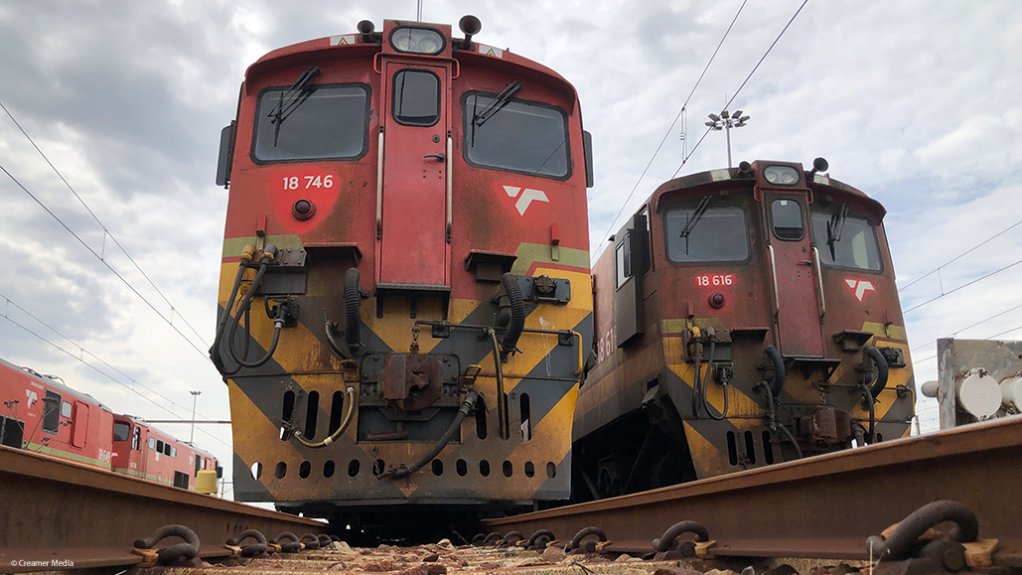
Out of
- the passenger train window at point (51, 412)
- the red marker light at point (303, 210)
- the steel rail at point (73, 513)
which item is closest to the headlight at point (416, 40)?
the red marker light at point (303, 210)

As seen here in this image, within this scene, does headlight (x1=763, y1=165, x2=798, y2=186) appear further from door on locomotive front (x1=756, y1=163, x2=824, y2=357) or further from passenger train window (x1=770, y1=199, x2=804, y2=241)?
passenger train window (x1=770, y1=199, x2=804, y2=241)

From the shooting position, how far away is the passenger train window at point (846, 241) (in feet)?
24.8

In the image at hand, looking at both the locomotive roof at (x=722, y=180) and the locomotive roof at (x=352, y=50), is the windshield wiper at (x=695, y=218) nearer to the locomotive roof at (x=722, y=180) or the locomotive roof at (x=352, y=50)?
the locomotive roof at (x=722, y=180)

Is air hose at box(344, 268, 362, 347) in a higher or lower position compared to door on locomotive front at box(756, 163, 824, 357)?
lower

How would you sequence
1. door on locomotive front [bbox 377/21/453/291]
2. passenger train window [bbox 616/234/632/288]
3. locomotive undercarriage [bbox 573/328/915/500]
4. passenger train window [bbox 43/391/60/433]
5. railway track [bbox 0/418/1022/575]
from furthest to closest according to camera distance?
passenger train window [bbox 43/391/60/433]
passenger train window [bbox 616/234/632/288]
locomotive undercarriage [bbox 573/328/915/500]
door on locomotive front [bbox 377/21/453/291]
railway track [bbox 0/418/1022/575]

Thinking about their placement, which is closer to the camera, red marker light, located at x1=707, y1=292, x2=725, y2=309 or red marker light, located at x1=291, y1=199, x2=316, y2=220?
red marker light, located at x1=291, y1=199, x2=316, y2=220

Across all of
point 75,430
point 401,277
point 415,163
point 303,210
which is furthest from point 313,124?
point 75,430

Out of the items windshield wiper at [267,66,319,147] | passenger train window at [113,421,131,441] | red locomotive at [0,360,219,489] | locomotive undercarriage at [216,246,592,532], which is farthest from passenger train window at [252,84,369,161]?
passenger train window at [113,421,131,441]

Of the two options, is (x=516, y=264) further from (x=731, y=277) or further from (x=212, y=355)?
(x=731, y=277)

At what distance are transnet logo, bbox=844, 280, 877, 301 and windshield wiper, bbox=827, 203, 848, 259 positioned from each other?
1.00 feet

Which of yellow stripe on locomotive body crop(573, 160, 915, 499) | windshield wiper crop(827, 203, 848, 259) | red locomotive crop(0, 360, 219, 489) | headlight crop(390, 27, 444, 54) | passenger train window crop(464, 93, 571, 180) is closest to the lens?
headlight crop(390, 27, 444, 54)

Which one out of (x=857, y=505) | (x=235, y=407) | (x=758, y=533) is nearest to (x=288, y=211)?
(x=235, y=407)

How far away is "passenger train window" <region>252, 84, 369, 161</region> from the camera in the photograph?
5.30 meters

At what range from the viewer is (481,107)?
5.54 metres
